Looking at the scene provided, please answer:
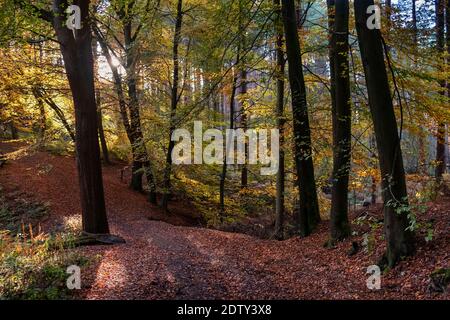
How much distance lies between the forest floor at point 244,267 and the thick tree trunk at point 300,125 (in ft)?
1.81

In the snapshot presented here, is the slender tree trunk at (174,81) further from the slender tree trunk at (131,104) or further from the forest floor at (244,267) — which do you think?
the forest floor at (244,267)

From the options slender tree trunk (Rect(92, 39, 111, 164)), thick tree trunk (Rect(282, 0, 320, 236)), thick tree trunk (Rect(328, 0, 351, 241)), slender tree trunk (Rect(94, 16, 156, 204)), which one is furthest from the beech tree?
slender tree trunk (Rect(92, 39, 111, 164))

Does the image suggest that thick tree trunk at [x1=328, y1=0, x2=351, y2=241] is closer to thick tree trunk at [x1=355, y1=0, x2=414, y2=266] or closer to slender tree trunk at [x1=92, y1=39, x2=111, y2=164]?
thick tree trunk at [x1=355, y1=0, x2=414, y2=266]

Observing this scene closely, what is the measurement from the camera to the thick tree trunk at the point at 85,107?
8.88m

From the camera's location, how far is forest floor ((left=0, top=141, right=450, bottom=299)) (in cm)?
561

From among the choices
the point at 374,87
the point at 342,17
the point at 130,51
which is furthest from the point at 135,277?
the point at 130,51

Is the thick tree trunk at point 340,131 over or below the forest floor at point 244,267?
over

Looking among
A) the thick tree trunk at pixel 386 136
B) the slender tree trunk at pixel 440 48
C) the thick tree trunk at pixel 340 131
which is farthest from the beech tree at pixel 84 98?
the slender tree trunk at pixel 440 48

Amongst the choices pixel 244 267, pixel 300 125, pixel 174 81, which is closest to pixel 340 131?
pixel 300 125

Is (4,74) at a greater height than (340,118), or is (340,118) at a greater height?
(4,74)

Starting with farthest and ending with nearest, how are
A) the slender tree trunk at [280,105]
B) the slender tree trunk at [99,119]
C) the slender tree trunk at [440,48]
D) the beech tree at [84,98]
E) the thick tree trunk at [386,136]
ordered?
the slender tree trunk at [99,119], the slender tree trunk at [280,105], the slender tree trunk at [440,48], the beech tree at [84,98], the thick tree trunk at [386,136]

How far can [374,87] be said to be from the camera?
6.18 m
